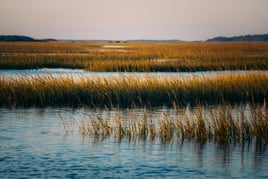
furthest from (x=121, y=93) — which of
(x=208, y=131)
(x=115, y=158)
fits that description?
(x=115, y=158)

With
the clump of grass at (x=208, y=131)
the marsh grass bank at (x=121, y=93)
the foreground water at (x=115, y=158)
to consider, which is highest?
the marsh grass bank at (x=121, y=93)

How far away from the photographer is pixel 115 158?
990cm

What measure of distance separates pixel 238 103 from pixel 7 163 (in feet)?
37.3

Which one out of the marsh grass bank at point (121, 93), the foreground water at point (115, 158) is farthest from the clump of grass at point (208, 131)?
the marsh grass bank at point (121, 93)

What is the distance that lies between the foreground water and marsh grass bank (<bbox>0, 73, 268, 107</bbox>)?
5429mm

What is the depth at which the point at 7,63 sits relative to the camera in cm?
3666

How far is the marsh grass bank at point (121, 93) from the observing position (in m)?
18.2

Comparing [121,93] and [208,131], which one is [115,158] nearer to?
[208,131]

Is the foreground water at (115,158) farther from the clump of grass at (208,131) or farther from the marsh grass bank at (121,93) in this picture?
the marsh grass bank at (121,93)

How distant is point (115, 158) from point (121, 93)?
8498 mm

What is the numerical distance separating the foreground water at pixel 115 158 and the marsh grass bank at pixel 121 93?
5.43m

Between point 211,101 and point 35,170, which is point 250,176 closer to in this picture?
point 35,170

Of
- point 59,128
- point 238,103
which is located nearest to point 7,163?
point 59,128

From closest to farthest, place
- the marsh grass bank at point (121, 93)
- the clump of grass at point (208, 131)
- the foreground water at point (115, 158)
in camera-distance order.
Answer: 1. the foreground water at point (115, 158)
2. the clump of grass at point (208, 131)
3. the marsh grass bank at point (121, 93)
